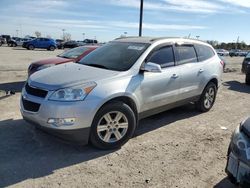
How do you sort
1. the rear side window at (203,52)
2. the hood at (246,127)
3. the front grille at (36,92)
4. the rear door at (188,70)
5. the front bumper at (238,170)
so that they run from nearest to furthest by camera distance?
the front bumper at (238,170)
the hood at (246,127)
the front grille at (36,92)
the rear door at (188,70)
the rear side window at (203,52)

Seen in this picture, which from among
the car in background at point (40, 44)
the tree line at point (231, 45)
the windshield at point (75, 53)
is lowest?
the tree line at point (231, 45)

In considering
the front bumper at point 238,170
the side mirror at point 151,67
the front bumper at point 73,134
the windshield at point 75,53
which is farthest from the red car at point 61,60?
the front bumper at point 238,170

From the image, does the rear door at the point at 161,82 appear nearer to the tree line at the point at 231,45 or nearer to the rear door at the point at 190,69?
the rear door at the point at 190,69

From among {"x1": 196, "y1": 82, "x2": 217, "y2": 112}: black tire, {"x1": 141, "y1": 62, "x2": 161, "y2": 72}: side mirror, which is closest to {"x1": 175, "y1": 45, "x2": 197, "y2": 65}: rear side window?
{"x1": 196, "y1": 82, "x2": 217, "y2": 112}: black tire

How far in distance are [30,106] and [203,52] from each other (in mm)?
4241

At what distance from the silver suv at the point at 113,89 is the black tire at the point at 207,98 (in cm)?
35

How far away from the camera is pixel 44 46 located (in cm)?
3975

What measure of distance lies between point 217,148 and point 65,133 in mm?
2543

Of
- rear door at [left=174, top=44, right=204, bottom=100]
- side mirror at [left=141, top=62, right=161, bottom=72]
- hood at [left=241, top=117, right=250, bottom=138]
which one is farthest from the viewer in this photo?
rear door at [left=174, top=44, right=204, bottom=100]

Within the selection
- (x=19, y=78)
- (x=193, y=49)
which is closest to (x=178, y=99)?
(x=193, y=49)

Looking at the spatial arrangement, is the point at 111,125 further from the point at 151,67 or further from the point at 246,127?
the point at 246,127

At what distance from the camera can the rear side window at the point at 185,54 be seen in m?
6.15

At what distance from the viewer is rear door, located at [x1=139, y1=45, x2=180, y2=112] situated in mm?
5285

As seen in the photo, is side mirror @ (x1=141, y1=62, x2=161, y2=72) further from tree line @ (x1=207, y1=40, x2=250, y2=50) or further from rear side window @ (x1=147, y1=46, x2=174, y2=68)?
tree line @ (x1=207, y1=40, x2=250, y2=50)
